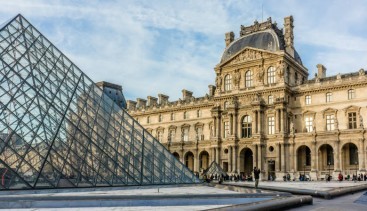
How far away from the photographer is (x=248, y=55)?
4569 centimetres

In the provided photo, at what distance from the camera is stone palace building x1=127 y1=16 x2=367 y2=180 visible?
39.2 meters

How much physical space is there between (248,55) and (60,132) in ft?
107

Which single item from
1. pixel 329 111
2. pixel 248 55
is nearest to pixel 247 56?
pixel 248 55

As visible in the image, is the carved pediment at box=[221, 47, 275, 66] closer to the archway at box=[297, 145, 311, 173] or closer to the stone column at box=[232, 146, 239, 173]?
the stone column at box=[232, 146, 239, 173]

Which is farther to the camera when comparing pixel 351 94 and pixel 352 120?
pixel 351 94

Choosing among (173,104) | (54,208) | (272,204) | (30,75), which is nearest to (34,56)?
(30,75)

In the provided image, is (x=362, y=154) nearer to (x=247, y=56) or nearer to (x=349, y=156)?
(x=349, y=156)

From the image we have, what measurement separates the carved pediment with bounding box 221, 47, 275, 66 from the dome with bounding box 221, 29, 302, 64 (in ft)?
2.26

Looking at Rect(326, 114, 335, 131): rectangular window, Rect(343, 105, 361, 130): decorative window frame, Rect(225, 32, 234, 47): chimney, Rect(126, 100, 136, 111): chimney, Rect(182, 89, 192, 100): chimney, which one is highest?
Rect(225, 32, 234, 47): chimney

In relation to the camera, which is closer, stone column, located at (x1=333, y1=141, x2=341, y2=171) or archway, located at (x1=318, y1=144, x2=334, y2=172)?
stone column, located at (x1=333, y1=141, x2=341, y2=171)

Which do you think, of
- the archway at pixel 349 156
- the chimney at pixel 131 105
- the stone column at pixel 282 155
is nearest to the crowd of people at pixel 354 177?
the archway at pixel 349 156

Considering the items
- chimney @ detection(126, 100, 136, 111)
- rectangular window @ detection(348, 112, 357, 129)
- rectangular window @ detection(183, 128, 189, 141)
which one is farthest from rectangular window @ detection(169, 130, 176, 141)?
rectangular window @ detection(348, 112, 357, 129)

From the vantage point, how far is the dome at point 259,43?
146ft

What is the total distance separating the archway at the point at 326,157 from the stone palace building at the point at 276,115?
10cm
